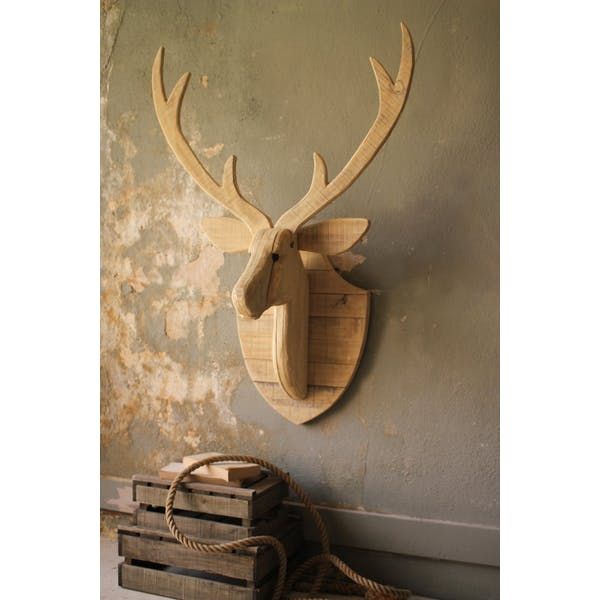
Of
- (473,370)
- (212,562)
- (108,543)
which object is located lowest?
(108,543)

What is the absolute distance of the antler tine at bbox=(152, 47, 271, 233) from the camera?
1.63m

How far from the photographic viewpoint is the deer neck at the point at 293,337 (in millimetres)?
1634

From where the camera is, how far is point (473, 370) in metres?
1.63

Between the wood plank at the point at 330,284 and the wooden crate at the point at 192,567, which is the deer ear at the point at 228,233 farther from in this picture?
the wooden crate at the point at 192,567

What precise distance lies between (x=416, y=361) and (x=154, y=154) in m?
1.17

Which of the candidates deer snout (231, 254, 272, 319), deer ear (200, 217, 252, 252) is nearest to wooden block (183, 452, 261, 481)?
deer snout (231, 254, 272, 319)

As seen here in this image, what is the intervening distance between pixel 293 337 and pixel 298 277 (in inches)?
6.8

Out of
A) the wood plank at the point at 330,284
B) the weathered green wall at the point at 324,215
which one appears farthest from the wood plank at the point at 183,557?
the wood plank at the point at 330,284

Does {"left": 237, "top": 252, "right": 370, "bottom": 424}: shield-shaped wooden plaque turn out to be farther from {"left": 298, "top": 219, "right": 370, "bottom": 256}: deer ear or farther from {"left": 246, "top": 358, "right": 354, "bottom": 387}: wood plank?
{"left": 298, "top": 219, "right": 370, "bottom": 256}: deer ear

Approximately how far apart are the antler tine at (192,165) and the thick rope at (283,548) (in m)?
0.69

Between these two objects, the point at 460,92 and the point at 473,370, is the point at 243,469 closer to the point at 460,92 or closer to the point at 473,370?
the point at 473,370

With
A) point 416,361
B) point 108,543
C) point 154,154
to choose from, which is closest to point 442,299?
point 416,361

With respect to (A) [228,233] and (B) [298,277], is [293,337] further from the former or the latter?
(A) [228,233]

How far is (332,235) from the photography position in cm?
160
